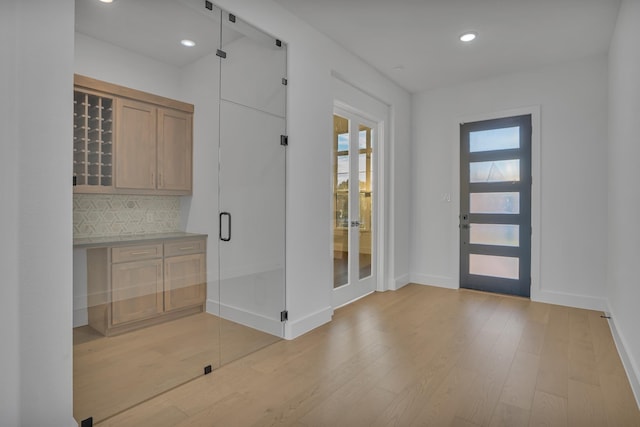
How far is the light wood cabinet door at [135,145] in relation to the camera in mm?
2189

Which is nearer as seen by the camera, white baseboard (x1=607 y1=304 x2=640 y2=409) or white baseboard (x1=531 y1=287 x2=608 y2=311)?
white baseboard (x1=607 y1=304 x2=640 y2=409)

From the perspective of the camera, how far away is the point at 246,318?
284 centimetres

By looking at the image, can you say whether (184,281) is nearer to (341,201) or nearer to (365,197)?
(341,201)

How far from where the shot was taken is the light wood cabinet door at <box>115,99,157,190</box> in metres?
2.19

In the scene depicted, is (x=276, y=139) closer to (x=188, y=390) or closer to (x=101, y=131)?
(x=101, y=131)

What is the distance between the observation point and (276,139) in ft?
9.84

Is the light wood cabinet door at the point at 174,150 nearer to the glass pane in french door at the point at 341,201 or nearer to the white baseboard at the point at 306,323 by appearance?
the white baseboard at the point at 306,323

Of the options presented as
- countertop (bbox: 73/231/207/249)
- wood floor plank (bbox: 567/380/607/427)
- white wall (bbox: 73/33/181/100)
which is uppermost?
white wall (bbox: 73/33/181/100)

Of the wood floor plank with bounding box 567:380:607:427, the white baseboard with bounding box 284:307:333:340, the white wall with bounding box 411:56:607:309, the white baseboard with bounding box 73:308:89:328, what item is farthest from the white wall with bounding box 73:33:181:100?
the white wall with bounding box 411:56:607:309

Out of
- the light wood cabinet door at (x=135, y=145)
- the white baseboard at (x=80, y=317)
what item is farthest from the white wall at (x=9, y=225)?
the light wood cabinet door at (x=135, y=145)

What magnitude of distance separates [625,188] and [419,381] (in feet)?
7.31

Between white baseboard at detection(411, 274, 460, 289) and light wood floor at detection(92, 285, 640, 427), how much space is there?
4.34 ft

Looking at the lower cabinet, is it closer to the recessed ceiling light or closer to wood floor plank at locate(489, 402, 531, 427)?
wood floor plank at locate(489, 402, 531, 427)

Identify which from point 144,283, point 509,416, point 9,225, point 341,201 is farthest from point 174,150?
point 509,416
